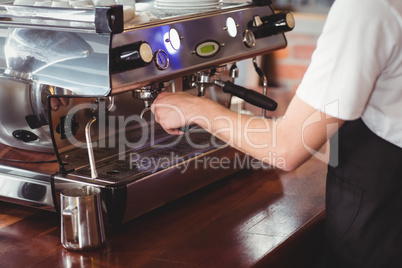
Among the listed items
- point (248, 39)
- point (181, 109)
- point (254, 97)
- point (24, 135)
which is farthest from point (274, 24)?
point (24, 135)

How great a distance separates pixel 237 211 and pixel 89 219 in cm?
37

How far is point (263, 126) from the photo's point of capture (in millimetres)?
1055

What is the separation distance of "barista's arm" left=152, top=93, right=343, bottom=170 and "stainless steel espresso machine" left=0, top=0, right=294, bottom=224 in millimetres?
57

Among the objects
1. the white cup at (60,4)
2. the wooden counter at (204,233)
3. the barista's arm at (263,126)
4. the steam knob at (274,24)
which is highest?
the white cup at (60,4)

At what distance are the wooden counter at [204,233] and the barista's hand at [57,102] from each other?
0.26m

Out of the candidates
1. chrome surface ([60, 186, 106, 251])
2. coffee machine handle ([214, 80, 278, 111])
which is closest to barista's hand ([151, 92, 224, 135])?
coffee machine handle ([214, 80, 278, 111])

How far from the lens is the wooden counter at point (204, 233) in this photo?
42.5 inches

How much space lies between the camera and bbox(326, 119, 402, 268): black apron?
3.50 feet

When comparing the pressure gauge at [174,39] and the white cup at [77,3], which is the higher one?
the white cup at [77,3]

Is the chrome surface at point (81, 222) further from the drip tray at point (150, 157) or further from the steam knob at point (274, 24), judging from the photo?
the steam knob at point (274, 24)

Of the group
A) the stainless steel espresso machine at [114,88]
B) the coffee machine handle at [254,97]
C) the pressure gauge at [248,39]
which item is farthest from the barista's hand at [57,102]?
the pressure gauge at [248,39]

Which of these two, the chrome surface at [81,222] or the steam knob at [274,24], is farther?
the steam knob at [274,24]

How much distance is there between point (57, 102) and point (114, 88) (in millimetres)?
177

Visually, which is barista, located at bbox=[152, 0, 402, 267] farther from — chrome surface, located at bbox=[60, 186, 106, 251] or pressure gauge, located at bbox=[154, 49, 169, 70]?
chrome surface, located at bbox=[60, 186, 106, 251]
